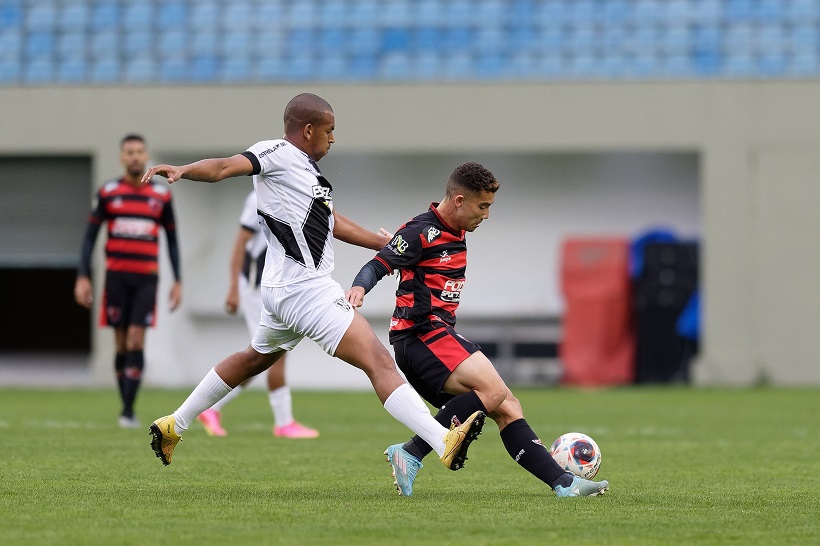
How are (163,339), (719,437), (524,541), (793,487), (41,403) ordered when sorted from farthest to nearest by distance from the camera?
(163,339) → (41,403) → (719,437) → (793,487) → (524,541)

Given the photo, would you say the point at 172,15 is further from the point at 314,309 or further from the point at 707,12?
the point at 314,309

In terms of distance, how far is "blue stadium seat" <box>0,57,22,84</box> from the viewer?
21750 mm

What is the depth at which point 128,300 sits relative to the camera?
10789 mm

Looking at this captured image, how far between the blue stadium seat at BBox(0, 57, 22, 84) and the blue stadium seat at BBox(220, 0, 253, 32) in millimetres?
3182

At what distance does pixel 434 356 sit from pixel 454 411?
26 centimetres

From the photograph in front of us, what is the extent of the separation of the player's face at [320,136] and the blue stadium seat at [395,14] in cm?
1500

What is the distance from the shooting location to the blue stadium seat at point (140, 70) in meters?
21.7

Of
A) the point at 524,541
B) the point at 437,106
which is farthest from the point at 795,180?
the point at 524,541

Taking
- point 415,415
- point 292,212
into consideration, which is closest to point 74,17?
point 292,212

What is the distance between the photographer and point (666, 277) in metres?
19.9

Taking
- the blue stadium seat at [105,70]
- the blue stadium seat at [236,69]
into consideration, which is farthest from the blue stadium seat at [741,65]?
the blue stadium seat at [105,70]

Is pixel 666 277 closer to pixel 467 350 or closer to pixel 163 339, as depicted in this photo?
pixel 163 339

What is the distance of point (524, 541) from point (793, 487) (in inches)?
91.1

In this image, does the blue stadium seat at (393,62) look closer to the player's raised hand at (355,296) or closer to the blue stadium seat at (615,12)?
the blue stadium seat at (615,12)
